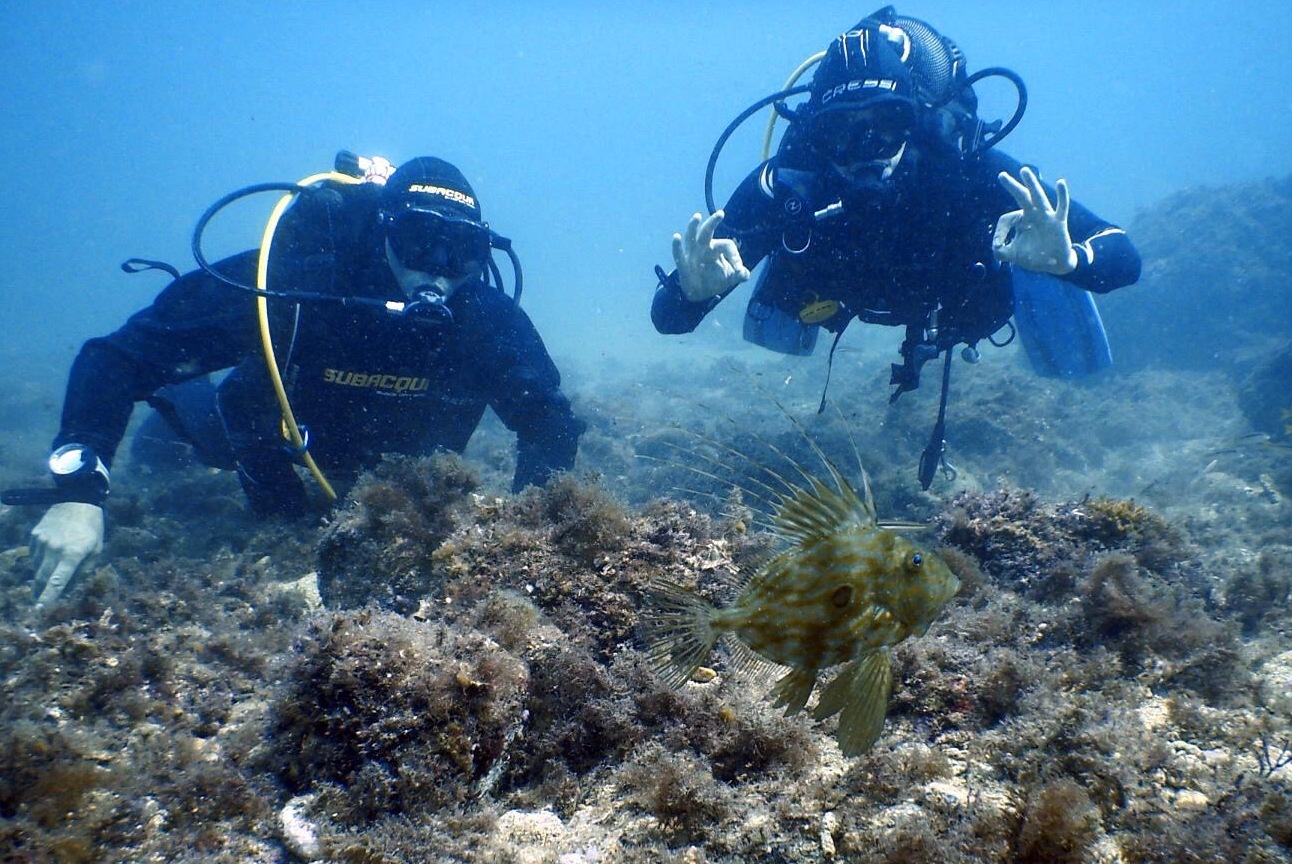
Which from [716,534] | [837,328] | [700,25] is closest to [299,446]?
[716,534]

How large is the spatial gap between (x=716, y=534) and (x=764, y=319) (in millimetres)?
3814

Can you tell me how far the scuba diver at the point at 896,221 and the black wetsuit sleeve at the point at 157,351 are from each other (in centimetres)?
417

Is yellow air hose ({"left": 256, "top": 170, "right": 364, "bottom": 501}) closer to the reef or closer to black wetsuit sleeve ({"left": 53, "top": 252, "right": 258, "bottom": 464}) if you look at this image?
black wetsuit sleeve ({"left": 53, "top": 252, "right": 258, "bottom": 464})

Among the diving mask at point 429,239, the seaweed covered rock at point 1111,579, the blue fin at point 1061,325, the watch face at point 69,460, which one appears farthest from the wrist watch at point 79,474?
the blue fin at point 1061,325

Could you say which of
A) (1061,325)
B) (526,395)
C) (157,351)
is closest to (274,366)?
(157,351)

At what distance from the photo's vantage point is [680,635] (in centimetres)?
183

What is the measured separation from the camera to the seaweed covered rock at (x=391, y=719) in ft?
6.41

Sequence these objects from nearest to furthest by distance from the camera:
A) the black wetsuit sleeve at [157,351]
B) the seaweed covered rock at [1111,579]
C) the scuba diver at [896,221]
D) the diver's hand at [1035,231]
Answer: the seaweed covered rock at [1111,579], the diver's hand at [1035,231], the black wetsuit sleeve at [157,351], the scuba diver at [896,221]

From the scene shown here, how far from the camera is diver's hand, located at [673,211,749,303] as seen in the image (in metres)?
4.88

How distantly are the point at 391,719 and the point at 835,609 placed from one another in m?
1.50

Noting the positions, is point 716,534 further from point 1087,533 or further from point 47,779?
point 47,779

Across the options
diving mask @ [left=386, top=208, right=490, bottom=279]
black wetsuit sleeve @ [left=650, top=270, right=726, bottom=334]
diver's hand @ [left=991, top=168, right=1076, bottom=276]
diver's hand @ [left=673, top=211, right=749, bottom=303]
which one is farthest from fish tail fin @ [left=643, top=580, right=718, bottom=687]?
diving mask @ [left=386, top=208, right=490, bottom=279]

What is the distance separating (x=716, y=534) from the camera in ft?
11.6

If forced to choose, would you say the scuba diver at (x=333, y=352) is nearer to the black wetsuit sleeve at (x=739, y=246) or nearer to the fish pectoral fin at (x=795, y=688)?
the black wetsuit sleeve at (x=739, y=246)
